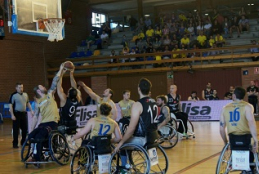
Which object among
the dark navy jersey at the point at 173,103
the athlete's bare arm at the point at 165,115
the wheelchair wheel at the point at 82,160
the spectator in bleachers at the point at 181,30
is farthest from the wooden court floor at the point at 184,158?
the spectator in bleachers at the point at 181,30

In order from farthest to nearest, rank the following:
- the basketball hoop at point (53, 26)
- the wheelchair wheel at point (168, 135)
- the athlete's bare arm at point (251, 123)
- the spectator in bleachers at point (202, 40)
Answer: the spectator in bleachers at point (202, 40)
the basketball hoop at point (53, 26)
the wheelchair wheel at point (168, 135)
the athlete's bare arm at point (251, 123)

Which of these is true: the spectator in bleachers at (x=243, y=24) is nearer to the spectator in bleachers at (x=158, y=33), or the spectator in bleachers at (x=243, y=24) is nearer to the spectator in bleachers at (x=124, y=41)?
the spectator in bleachers at (x=158, y=33)

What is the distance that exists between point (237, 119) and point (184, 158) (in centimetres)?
358

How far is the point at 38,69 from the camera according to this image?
83.7 feet

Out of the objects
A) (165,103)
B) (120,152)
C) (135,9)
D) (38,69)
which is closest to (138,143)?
(120,152)

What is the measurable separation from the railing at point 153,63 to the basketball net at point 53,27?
1072cm

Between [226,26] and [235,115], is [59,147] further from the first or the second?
[226,26]

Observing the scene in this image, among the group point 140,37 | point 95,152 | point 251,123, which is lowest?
point 95,152

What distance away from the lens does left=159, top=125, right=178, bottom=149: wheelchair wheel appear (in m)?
11.6

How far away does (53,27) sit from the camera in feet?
42.0

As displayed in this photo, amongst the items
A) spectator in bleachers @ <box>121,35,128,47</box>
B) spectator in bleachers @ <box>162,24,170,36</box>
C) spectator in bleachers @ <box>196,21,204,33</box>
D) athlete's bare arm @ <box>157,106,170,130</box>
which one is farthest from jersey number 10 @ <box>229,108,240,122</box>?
spectator in bleachers @ <box>121,35,128,47</box>

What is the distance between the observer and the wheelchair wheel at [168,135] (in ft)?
37.9

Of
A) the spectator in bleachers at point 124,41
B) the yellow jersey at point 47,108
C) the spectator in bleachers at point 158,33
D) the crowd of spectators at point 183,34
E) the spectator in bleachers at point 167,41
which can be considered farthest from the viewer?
the spectator in bleachers at point 124,41

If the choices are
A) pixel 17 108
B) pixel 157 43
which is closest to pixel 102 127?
pixel 17 108
